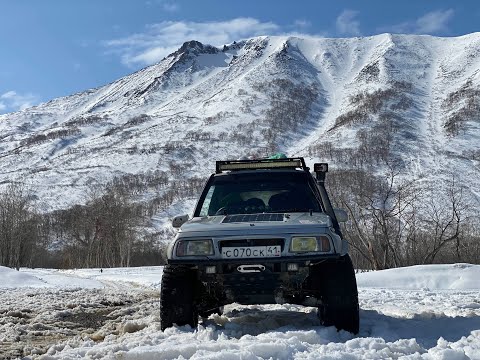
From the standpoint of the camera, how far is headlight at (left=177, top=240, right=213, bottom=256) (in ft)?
18.6

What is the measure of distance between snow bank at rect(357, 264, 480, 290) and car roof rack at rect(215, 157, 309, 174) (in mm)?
6952

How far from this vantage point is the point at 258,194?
7.13 metres

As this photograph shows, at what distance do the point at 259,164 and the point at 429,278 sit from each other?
26.6ft

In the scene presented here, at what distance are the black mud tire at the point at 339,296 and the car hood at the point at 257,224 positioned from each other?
1.47 ft

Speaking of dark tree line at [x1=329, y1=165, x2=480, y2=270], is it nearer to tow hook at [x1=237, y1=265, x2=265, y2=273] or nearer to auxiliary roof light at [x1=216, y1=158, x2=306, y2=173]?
auxiliary roof light at [x1=216, y1=158, x2=306, y2=173]

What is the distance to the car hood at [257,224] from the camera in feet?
18.5

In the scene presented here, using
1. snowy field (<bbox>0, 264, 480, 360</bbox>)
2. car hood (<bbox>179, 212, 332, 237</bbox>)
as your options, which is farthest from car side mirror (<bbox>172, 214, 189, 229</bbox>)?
snowy field (<bbox>0, 264, 480, 360</bbox>)

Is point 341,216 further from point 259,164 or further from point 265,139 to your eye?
point 265,139

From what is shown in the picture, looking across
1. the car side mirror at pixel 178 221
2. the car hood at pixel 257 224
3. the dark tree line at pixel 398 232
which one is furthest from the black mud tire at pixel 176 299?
the dark tree line at pixel 398 232

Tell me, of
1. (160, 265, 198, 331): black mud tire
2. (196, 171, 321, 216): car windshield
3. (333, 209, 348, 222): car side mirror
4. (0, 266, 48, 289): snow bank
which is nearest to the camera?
(160, 265, 198, 331): black mud tire

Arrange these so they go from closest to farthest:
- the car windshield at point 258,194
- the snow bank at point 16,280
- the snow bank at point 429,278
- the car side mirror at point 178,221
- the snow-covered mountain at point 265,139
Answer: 1. the car side mirror at point 178,221
2. the car windshield at point 258,194
3. the snow bank at point 429,278
4. the snow bank at point 16,280
5. the snow-covered mountain at point 265,139

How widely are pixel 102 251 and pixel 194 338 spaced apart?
71.7 m

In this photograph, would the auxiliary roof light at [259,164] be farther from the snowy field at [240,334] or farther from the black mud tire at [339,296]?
the black mud tire at [339,296]

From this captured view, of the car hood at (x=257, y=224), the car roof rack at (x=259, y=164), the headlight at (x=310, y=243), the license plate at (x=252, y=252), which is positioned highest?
the car roof rack at (x=259, y=164)
